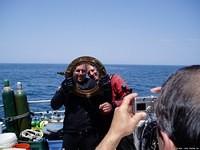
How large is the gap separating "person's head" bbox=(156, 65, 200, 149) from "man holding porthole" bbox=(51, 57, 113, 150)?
2.20 m

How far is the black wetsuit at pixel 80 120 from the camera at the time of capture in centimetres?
300

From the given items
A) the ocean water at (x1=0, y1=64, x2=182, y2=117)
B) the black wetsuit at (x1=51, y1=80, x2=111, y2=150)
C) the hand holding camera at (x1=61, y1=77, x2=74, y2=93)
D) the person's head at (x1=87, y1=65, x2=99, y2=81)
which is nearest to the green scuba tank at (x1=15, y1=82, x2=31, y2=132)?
the black wetsuit at (x1=51, y1=80, x2=111, y2=150)

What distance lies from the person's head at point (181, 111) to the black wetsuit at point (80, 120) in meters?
2.21

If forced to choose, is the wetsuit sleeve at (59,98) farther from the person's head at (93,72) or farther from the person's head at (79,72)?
A: the person's head at (93,72)

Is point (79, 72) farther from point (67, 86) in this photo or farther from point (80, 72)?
point (67, 86)

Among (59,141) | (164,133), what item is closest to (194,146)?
(164,133)

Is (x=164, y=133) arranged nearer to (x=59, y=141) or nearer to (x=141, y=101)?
(x=141, y=101)

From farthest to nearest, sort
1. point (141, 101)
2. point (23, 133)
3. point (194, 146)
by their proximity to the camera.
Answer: point (23, 133) → point (141, 101) → point (194, 146)

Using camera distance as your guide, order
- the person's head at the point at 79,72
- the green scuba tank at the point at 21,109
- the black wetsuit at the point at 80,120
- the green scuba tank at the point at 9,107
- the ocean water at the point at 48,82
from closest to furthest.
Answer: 1. the black wetsuit at the point at 80,120
2. the person's head at the point at 79,72
3. the green scuba tank at the point at 9,107
4. the green scuba tank at the point at 21,109
5. the ocean water at the point at 48,82

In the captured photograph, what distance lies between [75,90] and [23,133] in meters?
0.90

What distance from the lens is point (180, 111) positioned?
76cm

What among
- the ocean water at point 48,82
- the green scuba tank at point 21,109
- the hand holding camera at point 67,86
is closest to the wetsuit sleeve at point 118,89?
the hand holding camera at point 67,86

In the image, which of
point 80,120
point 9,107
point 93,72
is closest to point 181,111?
point 80,120

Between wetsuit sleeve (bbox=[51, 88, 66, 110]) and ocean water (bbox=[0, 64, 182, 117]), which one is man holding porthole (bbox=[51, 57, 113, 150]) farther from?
ocean water (bbox=[0, 64, 182, 117])
